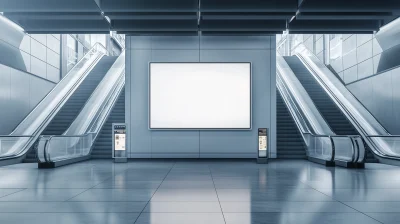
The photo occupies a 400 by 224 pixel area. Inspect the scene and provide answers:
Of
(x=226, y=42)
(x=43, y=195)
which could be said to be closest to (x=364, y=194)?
(x=43, y=195)

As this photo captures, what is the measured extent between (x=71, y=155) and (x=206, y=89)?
18.0 ft

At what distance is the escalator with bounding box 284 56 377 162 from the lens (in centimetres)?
1638

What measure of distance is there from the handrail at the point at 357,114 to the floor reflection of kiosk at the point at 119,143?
8.31 meters

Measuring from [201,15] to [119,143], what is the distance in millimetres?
5486

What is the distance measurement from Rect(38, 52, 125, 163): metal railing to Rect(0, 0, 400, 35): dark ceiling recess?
3.81m

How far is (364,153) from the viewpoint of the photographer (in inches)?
462

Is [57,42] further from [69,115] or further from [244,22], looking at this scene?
[244,22]

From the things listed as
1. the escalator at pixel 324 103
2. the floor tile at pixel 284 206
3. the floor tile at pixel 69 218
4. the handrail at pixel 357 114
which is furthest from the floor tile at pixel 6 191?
the escalator at pixel 324 103

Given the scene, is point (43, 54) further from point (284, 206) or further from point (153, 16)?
point (284, 206)

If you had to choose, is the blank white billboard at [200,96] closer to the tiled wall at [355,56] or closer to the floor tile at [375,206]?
the tiled wall at [355,56]

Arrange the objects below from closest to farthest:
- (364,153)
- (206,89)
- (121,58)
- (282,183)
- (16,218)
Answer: (16,218) → (282,183) → (364,153) → (206,89) → (121,58)

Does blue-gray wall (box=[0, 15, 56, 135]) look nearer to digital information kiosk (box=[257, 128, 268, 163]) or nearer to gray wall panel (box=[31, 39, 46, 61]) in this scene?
gray wall panel (box=[31, 39, 46, 61])

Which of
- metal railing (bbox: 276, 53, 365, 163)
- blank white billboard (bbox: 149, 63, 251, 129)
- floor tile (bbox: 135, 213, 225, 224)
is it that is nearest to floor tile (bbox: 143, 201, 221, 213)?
floor tile (bbox: 135, 213, 225, 224)


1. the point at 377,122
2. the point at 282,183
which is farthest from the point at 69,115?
the point at 377,122
